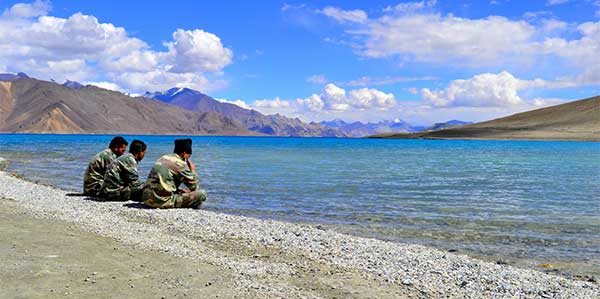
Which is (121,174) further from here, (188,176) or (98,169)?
(188,176)

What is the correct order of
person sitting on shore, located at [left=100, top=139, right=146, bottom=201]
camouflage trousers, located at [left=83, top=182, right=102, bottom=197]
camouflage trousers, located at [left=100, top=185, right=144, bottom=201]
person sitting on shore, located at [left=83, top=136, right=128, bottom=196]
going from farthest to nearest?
camouflage trousers, located at [left=83, top=182, right=102, bottom=197] → person sitting on shore, located at [left=83, top=136, right=128, bottom=196] → camouflage trousers, located at [left=100, top=185, right=144, bottom=201] → person sitting on shore, located at [left=100, top=139, right=146, bottom=201]

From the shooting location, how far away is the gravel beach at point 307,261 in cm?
815

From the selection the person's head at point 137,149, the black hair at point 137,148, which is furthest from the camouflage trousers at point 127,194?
the black hair at point 137,148

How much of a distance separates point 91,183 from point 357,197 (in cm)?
1031

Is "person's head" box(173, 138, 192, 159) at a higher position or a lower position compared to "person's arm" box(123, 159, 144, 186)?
higher

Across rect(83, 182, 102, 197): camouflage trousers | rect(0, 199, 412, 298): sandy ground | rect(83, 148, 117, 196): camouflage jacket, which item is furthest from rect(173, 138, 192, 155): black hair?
rect(0, 199, 412, 298): sandy ground

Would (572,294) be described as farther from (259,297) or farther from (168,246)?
(168,246)

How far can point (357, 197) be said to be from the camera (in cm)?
2205

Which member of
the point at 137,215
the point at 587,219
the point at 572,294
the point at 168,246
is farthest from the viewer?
the point at 587,219

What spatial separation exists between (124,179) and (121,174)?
7.6 inches

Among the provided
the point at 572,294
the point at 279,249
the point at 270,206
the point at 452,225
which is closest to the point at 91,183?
the point at 270,206

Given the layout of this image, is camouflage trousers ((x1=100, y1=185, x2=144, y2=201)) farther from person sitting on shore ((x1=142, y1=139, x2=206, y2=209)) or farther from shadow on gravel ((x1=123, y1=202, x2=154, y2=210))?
person sitting on shore ((x1=142, y1=139, x2=206, y2=209))

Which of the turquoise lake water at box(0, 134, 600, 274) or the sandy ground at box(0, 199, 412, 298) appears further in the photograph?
the turquoise lake water at box(0, 134, 600, 274)

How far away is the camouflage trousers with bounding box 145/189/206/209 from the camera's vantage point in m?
15.9
